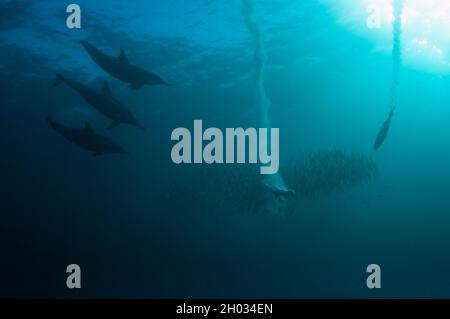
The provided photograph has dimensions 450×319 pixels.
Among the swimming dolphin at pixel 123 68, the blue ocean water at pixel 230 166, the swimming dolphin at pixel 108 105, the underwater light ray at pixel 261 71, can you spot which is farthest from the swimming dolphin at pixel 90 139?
the blue ocean water at pixel 230 166

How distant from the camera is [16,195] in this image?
30484 millimetres

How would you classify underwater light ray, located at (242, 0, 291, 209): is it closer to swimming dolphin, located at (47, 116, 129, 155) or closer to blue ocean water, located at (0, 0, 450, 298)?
blue ocean water, located at (0, 0, 450, 298)

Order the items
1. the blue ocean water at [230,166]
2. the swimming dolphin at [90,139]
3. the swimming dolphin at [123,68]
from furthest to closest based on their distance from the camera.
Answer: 1. the blue ocean water at [230,166]
2. the swimming dolphin at [123,68]
3. the swimming dolphin at [90,139]

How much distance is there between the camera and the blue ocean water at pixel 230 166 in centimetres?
1589

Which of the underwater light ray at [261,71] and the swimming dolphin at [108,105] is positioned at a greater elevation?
the underwater light ray at [261,71]

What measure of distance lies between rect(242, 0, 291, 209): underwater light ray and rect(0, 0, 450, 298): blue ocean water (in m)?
0.11

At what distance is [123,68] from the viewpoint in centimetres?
714

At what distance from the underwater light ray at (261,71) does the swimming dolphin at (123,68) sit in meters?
3.41

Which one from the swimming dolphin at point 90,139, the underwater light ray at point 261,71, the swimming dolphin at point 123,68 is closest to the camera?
the swimming dolphin at point 90,139

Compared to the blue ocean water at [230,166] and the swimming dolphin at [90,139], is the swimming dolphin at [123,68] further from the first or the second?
the blue ocean water at [230,166]

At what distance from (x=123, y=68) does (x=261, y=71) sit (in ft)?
44.1

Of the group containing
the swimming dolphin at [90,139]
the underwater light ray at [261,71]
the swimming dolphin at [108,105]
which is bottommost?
the swimming dolphin at [90,139]

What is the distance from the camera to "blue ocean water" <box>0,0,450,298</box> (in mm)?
15891
